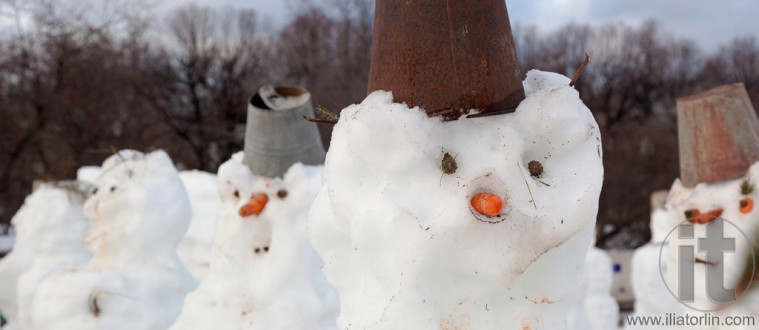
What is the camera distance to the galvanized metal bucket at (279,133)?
4.35 m

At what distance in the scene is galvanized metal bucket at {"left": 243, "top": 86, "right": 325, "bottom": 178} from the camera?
4352mm

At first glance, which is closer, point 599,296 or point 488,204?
point 488,204

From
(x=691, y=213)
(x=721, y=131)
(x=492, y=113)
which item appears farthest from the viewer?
(x=691, y=213)

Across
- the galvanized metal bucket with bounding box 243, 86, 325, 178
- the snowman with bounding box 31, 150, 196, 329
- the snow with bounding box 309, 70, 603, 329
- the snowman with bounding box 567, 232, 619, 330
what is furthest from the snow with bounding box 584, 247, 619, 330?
the snow with bounding box 309, 70, 603, 329

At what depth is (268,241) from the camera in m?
4.52

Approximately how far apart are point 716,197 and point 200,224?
579 centimetres

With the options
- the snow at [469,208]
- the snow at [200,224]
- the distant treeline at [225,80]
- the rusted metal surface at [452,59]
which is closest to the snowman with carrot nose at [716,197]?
the snow at [469,208]

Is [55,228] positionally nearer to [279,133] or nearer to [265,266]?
[265,266]

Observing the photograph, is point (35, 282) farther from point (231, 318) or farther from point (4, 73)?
point (4, 73)

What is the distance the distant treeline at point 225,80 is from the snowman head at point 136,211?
7191 mm

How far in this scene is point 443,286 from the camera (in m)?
2.44

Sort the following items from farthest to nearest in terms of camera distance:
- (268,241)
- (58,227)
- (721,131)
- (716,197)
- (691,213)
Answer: (58,227)
(268,241)
(691,213)
(716,197)
(721,131)

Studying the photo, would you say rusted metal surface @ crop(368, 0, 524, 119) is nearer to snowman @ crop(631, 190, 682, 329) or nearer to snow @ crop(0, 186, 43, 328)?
snow @ crop(0, 186, 43, 328)

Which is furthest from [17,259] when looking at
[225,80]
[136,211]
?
[225,80]
